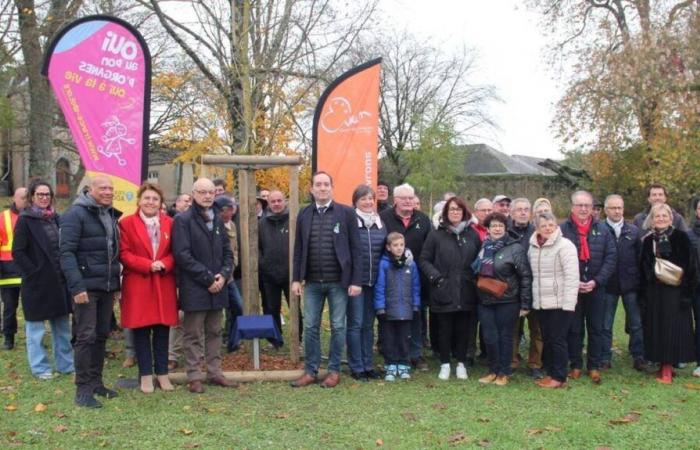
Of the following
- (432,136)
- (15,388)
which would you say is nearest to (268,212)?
(15,388)

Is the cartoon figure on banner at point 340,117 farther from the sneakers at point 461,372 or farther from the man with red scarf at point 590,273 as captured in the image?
the sneakers at point 461,372

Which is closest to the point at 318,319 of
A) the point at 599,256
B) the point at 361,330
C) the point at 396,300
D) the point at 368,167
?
the point at 361,330

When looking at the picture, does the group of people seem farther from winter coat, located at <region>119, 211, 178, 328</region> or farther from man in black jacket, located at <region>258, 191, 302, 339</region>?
man in black jacket, located at <region>258, 191, 302, 339</region>

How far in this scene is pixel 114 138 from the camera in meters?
7.48

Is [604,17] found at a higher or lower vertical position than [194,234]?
higher

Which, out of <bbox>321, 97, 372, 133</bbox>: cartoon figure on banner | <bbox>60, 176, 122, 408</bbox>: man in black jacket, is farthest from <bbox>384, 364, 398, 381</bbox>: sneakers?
<bbox>321, 97, 372, 133</bbox>: cartoon figure on banner

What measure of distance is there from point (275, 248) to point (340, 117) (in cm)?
173

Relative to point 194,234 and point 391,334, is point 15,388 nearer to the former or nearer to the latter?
point 194,234

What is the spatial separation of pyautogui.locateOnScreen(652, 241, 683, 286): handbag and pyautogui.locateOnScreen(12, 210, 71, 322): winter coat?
611 cm

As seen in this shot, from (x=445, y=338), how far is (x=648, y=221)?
2458 mm

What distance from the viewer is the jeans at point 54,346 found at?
689cm

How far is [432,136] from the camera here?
3359 centimetres

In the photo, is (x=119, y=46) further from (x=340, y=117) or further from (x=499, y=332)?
(x=499, y=332)

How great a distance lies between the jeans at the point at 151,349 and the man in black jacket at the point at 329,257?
130 cm
